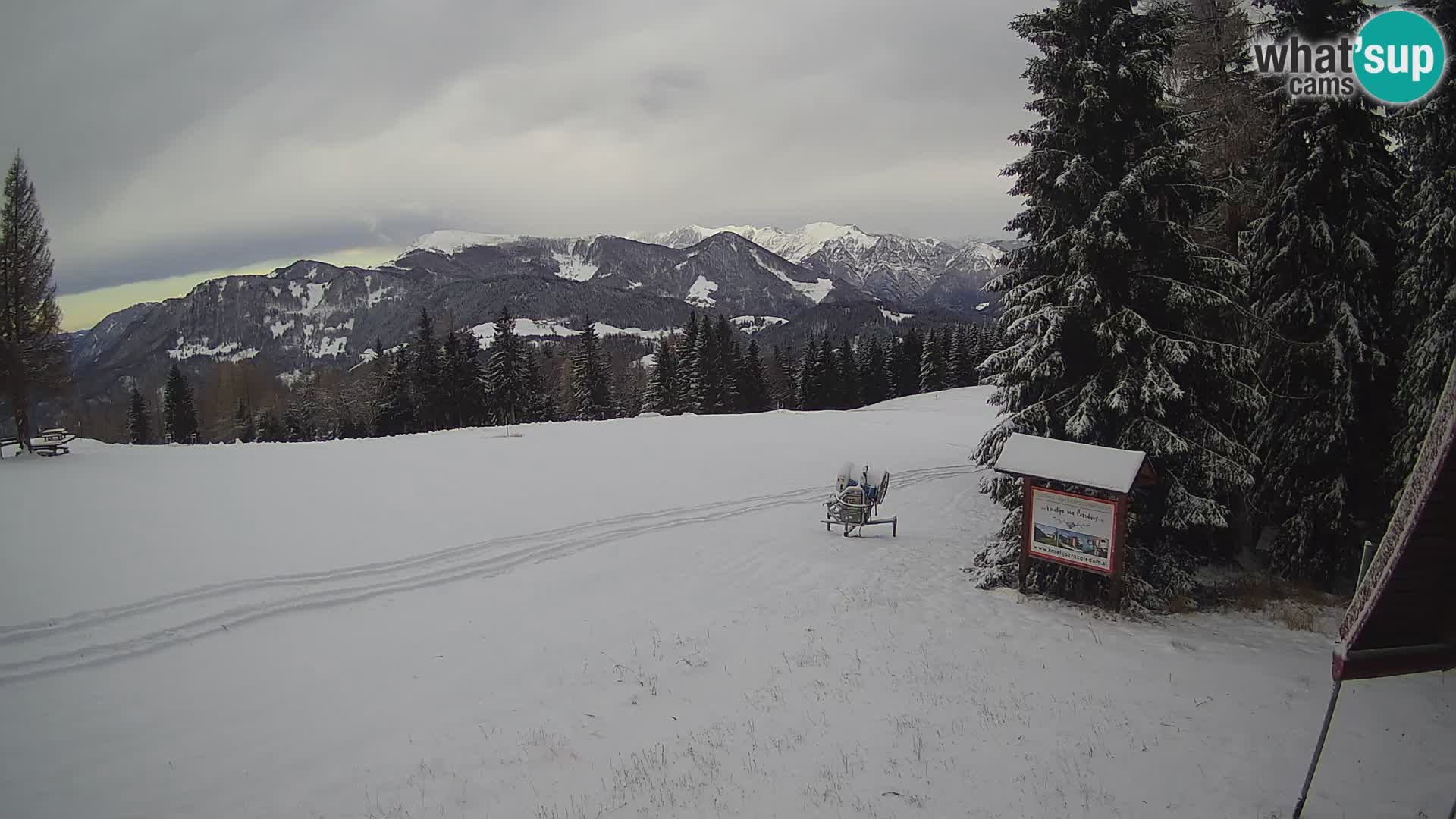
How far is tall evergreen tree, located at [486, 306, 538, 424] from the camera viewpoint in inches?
2109

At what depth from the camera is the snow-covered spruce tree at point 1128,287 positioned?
435 inches

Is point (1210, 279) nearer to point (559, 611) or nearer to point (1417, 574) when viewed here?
point (1417, 574)

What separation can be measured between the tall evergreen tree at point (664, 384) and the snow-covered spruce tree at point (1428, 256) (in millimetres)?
52350

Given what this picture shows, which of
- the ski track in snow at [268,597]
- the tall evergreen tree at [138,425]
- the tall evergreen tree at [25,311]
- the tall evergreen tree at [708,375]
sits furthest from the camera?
the tall evergreen tree at [138,425]

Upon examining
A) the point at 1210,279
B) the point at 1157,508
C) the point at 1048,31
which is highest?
the point at 1048,31

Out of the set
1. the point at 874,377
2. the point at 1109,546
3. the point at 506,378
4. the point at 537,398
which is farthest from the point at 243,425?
the point at 1109,546

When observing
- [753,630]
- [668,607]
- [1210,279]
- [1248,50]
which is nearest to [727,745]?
[753,630]

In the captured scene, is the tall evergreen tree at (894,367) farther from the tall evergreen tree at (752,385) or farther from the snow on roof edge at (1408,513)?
the snow on roof edge at (1408,513)

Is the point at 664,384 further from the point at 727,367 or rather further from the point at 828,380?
the point at 828,380

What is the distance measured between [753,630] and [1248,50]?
16309 millimetres

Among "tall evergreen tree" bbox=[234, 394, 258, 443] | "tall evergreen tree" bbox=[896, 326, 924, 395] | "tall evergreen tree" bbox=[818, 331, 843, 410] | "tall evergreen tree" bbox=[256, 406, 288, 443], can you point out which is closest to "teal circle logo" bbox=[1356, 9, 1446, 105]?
"tall evergreen tree" bbox=[818, 331, 843, 410]

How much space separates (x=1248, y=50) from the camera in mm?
13945

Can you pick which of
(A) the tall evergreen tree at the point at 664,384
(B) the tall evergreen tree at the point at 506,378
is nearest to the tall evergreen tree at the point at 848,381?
(A) the tall evergreen tree at the point at 664,384

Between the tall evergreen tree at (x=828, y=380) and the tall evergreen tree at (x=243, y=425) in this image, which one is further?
the tall evergreen tree at (x=828, y=380)
